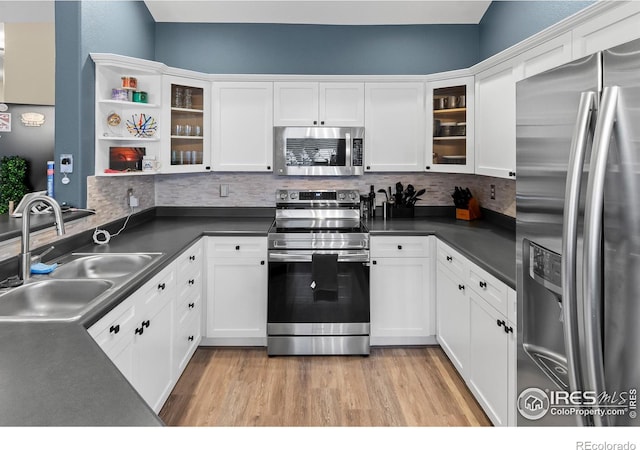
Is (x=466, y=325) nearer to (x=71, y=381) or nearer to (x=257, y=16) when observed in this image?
(x=71, y=381)

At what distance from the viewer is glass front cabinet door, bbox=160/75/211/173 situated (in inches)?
144

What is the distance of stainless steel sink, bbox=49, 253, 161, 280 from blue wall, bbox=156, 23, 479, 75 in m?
2.19

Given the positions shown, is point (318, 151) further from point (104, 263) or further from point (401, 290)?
point (104, 263)

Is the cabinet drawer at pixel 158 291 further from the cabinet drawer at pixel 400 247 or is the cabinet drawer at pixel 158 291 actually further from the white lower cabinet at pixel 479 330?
Answer: the white lower cabinet at pixel 479 330

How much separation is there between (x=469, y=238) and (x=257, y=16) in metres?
2.64

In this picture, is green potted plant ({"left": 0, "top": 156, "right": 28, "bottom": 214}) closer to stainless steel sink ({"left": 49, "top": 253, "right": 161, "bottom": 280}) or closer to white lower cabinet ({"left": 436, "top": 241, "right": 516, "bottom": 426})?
stainless steel sink ({"left": 49, "top": 253, "right": 161, "bottom": 280})

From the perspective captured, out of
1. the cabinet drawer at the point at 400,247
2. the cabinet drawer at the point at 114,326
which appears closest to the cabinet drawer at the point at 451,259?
the cabinet drawer at the point at 400,247

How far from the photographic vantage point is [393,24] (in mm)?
4219

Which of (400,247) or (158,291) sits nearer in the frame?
(158,291)

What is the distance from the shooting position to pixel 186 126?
383cm

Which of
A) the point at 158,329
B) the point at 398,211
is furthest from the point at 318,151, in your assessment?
the point at 158,329

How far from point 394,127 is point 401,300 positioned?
4.80ft

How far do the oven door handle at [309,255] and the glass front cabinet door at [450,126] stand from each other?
41.9 inches
